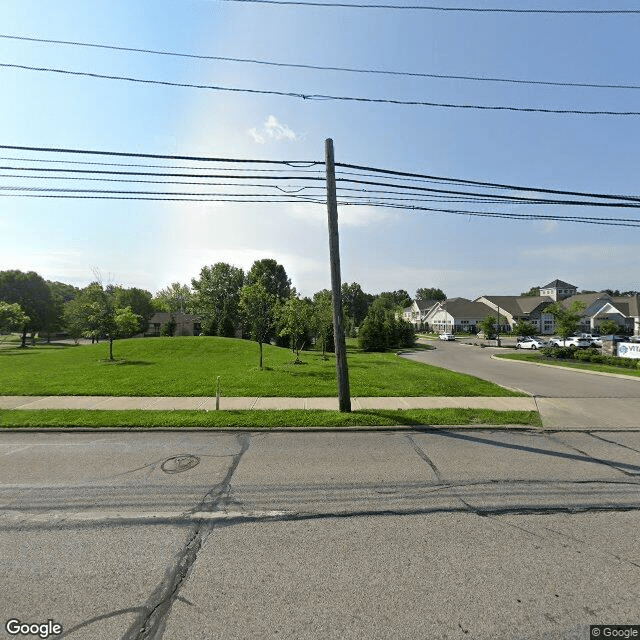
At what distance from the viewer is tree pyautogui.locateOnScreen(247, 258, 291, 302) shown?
53.0 metres

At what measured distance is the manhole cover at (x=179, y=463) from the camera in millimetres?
5620

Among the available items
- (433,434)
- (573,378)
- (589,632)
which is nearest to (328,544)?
(589,632)

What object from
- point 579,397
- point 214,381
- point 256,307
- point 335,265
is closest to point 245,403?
point 214,381

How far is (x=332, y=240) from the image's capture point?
353 inches

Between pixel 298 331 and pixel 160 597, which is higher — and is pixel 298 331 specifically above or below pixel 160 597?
above

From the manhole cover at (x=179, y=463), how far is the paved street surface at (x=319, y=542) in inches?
1.5

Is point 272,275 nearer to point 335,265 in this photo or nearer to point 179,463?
point 335,265

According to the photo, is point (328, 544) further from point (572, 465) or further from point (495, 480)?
point (572, 465)

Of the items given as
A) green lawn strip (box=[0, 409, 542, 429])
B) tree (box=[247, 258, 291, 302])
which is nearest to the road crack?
green lawn strip (box=[0, 409, 542, 429])

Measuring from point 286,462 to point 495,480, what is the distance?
3.46 m

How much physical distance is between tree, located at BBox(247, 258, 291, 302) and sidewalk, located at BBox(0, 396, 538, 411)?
139 ft

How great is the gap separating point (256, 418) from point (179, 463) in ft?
8.49

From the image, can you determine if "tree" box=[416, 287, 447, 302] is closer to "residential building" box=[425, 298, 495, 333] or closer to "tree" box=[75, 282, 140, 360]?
"residential building" box=[425, 298, 495, 333]

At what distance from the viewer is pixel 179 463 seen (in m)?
5.88
